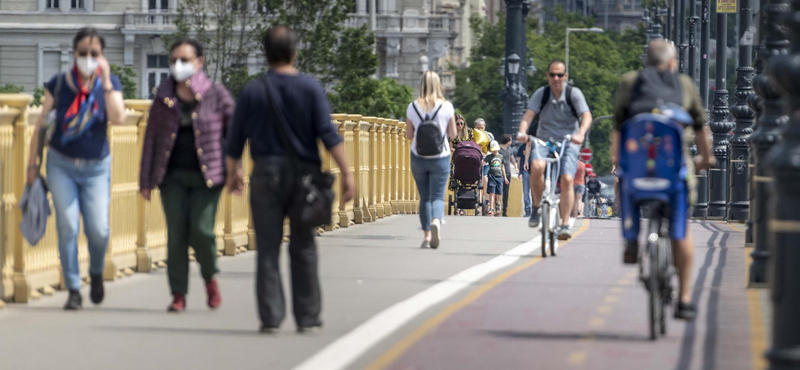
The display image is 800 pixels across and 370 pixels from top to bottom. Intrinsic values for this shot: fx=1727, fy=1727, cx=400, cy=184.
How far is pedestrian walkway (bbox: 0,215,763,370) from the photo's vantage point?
8.41 m

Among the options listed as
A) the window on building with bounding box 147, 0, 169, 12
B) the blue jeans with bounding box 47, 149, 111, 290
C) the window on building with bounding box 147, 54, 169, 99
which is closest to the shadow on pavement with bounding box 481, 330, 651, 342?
the blue jeans with bounding box 47, 149, 111, 290

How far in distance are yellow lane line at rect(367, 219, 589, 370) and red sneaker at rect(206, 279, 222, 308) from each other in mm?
1383

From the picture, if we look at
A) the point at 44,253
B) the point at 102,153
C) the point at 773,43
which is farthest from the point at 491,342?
the point at 773,43

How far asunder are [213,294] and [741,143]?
1530 cm

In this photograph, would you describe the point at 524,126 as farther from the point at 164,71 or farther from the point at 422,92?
the point at 164,71

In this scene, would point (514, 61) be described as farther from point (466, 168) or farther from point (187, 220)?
point (187, 220)

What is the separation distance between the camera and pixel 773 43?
13.7 meters

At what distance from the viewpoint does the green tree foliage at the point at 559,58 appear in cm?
8475

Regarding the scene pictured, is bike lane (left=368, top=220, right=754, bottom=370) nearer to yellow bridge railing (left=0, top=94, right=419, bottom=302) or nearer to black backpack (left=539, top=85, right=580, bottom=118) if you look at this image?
black backpack (left=539, top=85, right=580, bottom=118)

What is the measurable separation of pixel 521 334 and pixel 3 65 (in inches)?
3288

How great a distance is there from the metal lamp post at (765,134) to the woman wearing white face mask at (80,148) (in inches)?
188

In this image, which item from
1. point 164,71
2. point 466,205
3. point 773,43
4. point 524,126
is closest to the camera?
point 773,43

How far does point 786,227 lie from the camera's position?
703cm

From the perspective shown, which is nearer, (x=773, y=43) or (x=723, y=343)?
(x=723, y=343)
